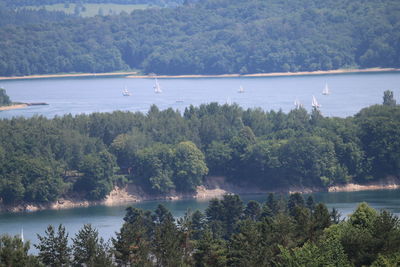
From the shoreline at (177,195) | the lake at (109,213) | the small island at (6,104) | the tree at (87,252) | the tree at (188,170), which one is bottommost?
the tree at (87,252)

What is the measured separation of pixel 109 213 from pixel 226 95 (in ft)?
285

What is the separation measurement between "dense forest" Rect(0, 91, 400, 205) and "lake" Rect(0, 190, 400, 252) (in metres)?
2.40

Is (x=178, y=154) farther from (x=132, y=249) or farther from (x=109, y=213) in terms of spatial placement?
(x=132, y=249)

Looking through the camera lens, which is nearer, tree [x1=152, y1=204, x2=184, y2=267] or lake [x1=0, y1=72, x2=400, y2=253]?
tree [x1=152, y1=204, x2=184, y2=267]

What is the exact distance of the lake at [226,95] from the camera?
148m

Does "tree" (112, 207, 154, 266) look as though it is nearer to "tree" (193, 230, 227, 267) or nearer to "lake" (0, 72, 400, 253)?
"tree" (193, 230, 227, 267)

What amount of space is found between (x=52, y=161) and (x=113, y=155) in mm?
5085

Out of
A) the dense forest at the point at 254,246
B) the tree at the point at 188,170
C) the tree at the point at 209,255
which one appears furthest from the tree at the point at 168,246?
the tree at the point at 188,170

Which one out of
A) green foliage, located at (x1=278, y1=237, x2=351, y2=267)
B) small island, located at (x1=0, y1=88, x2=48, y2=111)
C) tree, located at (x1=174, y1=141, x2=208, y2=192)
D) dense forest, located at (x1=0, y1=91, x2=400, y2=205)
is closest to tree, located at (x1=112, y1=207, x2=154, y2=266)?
green foliage, located at (x1=278, y1=237, x2=351, y2=267)

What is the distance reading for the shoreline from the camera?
88.5m

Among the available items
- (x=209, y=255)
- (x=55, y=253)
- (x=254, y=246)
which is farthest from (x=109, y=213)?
(x=209, y=255)

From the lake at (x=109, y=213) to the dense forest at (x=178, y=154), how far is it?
240 centimetres

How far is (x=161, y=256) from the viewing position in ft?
177

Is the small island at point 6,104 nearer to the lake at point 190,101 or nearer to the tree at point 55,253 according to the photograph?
the lake at point 190,101
